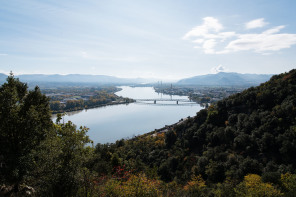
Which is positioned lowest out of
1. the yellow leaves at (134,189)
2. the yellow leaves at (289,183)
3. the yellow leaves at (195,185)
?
the yellow leaves at (195,185)

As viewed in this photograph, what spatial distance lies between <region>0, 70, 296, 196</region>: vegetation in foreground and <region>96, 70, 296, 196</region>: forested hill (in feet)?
0.17

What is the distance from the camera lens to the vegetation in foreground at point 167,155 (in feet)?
15.2

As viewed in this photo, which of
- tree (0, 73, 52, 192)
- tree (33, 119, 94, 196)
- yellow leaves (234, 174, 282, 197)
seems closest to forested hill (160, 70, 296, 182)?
yellow leaves (234, 174, 282, 197)

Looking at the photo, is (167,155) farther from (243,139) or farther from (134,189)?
(134,189)

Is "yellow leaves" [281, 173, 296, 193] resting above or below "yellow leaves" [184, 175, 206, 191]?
above

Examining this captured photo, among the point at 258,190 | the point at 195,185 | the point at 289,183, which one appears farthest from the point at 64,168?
the point at 289,183

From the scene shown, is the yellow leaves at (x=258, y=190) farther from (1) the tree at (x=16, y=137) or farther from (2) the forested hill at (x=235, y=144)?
(1) the tree at (x=16, y=137)

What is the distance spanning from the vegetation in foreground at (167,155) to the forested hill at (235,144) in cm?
5

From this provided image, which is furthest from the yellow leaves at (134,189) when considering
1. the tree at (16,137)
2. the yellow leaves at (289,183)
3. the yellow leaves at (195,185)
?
the yellow leaves at (289,183)

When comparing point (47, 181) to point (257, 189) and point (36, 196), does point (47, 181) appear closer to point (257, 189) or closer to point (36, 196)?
point (36, 196)

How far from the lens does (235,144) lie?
12.6m

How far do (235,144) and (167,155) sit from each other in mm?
5459

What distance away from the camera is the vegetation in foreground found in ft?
15.2

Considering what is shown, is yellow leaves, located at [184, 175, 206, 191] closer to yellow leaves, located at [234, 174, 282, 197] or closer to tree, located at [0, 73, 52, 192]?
yellow leaves, located at [234, 174, 282, 197]
